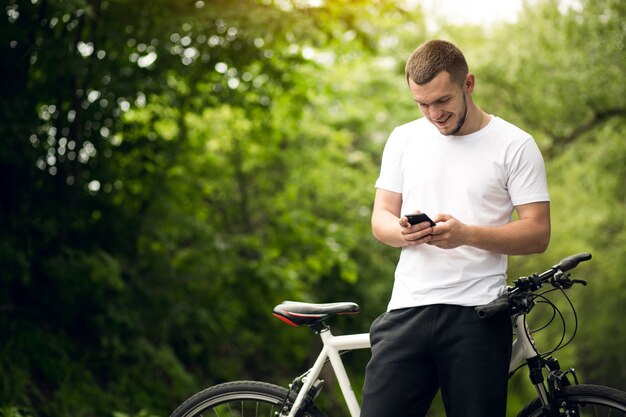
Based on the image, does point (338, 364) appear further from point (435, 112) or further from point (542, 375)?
point (435, 112)

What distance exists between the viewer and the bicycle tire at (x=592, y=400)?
9.57 feet

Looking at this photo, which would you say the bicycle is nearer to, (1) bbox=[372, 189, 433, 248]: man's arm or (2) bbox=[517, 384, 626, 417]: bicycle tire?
(2) bbox=[517, 384, 626, 417]: bicycle tire

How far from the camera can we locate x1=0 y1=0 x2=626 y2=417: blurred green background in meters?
7.14

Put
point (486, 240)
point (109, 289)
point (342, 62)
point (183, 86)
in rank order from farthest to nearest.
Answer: point (342, 62), point (183, 86), point (109, 289), point (486, 240)

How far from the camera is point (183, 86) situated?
9336mm

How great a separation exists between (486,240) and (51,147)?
552 centimetres

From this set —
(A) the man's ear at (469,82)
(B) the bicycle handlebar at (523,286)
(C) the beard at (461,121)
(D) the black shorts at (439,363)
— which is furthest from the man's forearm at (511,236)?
(A) the man's ear at (469,82)

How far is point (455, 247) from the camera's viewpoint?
110 inches

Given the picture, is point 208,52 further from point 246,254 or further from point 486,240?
point 486,240

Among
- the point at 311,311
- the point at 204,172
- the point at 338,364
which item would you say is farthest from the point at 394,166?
the point at 204,172

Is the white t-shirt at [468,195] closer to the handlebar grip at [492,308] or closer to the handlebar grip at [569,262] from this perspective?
the handlebar grip at [492,308]

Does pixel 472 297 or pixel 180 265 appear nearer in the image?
pixel 472 297

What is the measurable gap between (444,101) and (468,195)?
0.32 meters

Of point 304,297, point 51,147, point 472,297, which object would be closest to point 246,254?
point 304,297
